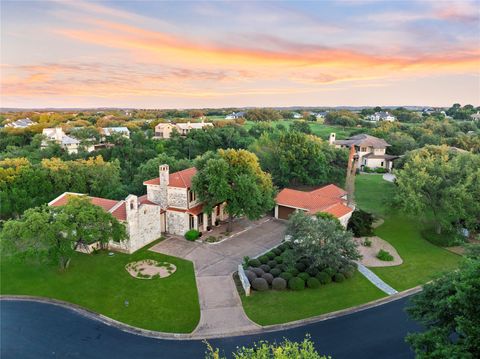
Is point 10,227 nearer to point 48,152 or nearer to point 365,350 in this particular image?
point 365,350

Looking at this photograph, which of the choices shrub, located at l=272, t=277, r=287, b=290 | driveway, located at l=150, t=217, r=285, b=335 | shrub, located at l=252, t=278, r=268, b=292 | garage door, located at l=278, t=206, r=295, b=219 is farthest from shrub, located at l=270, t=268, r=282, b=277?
garage door, located at l=278, t=206, r=295, b=219

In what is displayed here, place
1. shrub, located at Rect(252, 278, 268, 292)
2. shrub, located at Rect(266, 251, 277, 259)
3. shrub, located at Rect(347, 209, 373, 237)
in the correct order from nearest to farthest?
1. shrub, located at Rect(252, 278, 268, 292)
2. shrub, located at Rect(266, 251, 277, 259)
3. shrub, located at Rect(347, 209, 373, 237)

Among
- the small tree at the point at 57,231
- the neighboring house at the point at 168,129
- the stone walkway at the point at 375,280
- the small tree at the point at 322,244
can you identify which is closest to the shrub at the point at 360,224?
the stone walkway at the point at 375,280

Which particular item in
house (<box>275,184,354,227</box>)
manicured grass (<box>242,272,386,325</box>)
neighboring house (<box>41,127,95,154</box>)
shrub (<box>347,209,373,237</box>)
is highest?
neighboring house (<box>41,127,95,154</box>)

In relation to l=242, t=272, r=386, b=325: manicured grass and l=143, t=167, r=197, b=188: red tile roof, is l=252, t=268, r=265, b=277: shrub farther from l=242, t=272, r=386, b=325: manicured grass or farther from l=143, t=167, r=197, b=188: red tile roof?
l=143, t=167, r=197, b=188: red tile roof

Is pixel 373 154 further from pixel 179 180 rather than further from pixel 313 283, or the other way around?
pixel 313 283

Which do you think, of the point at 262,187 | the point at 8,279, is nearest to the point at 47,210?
the point at 8,279

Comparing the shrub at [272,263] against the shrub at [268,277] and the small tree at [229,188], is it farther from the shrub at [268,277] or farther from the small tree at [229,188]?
the small tree at [229,188]
